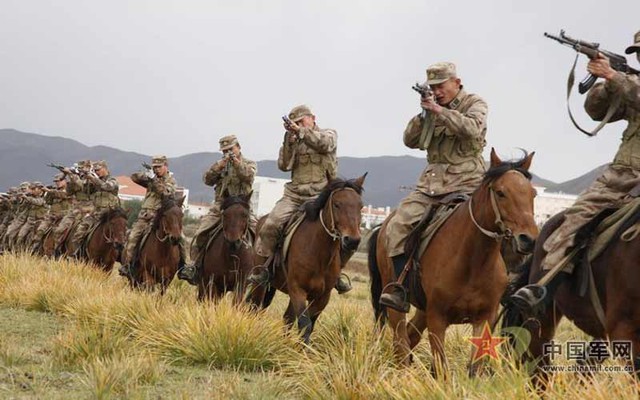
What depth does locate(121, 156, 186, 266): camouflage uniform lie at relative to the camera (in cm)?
1372

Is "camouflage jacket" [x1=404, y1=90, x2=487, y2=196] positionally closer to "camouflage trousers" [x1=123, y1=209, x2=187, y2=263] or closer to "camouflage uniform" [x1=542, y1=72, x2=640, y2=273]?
"camouflage uniform" [x1=542, y1=72, x2=640, y2=273]

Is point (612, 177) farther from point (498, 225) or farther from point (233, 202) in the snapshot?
point (233, 202)

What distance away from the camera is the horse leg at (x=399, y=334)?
7.17 m

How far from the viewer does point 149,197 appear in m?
14.3

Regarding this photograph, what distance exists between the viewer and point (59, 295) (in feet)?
36.5

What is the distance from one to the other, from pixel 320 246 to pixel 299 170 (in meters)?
1.50

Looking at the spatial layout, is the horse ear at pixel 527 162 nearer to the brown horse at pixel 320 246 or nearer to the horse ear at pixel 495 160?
the horse ear at pixel 495 160

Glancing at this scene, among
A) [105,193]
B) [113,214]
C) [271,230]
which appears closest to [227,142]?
[271,230]

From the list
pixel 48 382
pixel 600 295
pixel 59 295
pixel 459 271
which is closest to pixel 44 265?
pixel 59 295

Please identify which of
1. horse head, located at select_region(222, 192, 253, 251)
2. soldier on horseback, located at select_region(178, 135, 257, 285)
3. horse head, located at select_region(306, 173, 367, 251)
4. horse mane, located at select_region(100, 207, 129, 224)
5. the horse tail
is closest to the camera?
horse head, located at select_region(306, 173, 367, 251)

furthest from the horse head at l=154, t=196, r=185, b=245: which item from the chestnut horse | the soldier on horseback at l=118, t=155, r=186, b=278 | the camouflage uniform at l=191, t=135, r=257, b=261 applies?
the chestnut horse

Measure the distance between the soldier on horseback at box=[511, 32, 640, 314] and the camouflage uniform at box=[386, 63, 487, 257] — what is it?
1.32 m

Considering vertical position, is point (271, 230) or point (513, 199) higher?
point (513, 199)

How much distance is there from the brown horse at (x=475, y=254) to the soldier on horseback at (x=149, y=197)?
7.51 metres
